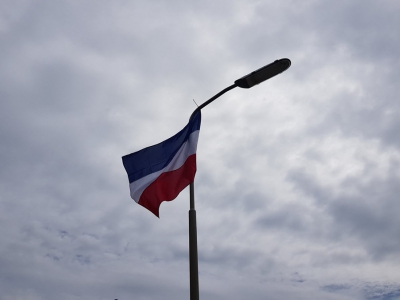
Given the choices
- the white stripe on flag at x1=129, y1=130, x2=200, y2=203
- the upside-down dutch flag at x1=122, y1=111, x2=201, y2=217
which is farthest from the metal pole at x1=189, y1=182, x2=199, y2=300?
the white stripe on flag at x1=129, y1=130, x2=200, y2=203

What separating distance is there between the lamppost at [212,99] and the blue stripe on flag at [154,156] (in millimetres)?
819

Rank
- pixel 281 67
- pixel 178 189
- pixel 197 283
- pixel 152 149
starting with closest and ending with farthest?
pixel 197 283, pixel 281 67, pixel 178 189, pixel 152 149

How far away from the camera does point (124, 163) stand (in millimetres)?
12266

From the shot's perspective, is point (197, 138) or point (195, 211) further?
point (197, 138)

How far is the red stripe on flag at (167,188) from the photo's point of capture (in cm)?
1152

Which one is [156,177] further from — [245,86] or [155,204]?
[245,86]

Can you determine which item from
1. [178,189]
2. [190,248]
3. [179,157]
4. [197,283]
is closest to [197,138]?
[179,157]

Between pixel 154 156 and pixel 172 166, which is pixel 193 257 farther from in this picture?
pixel 154 156

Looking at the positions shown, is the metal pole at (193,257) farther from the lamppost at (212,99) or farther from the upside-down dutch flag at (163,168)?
the upside-down dutch flag at (163,168)

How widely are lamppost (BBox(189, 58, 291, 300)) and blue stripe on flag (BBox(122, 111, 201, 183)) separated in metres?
0.82

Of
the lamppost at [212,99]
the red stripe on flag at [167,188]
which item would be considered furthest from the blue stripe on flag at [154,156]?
the lamppost at [212,99]

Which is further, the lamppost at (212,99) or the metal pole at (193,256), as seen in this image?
the lamppost at (212,99)

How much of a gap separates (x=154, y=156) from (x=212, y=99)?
2560 millimetres

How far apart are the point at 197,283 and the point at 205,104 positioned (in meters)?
5.30
